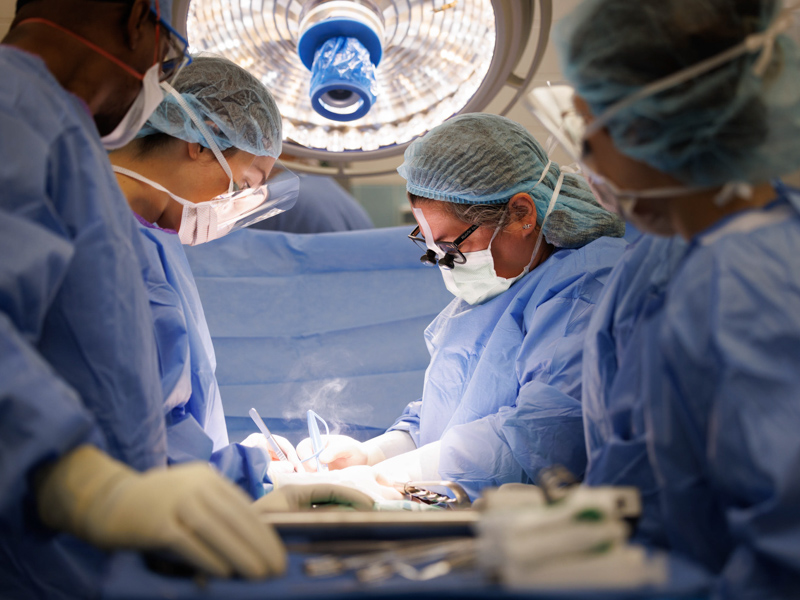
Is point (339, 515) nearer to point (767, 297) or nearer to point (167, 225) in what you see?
point (767, 297)

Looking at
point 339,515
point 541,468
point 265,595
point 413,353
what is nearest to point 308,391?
point 413,353

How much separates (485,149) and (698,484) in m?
1.16

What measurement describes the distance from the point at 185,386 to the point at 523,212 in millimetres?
1123

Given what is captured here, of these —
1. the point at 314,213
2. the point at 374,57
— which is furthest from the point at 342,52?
the point at 314,213

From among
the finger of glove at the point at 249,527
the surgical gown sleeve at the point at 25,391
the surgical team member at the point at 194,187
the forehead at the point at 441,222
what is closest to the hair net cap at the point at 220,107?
the surgical team member at the point at 194,187

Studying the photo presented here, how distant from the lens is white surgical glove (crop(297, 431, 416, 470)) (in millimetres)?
1939

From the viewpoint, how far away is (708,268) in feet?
2.70

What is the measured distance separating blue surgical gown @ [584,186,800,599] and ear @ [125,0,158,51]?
3.56 ft

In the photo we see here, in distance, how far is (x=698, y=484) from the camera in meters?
0.84

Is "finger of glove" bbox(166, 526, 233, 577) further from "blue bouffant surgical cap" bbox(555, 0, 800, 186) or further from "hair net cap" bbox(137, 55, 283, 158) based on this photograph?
"hair net cap" bbox(137, 55, 283, 158)

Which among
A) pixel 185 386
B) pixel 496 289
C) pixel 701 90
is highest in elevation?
pixel 701 90

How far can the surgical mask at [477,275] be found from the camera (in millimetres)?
1851

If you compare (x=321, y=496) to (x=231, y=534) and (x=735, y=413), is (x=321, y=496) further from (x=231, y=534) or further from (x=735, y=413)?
(x=735, y=413)

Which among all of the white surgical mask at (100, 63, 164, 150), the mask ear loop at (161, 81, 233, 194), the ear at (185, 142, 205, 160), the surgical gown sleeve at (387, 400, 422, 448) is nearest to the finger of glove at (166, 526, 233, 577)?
the white surgical mask at (100, 63, 164, 150)
